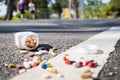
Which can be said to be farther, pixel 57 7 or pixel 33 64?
pixel 57 7

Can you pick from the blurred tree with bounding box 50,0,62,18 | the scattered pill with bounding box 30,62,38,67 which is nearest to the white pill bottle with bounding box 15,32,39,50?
the scattered pill with bounding box 30,62,38,67

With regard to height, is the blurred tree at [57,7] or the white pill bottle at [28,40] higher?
the white pill bottle at [28,40]

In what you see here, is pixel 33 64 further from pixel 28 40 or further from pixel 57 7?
pixel 57 7

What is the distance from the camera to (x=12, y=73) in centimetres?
401

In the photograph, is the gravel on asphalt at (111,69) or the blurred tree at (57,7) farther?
the blurred tree at (57,7)

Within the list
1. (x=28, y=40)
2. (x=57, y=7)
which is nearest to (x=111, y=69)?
(x=28, y=40)

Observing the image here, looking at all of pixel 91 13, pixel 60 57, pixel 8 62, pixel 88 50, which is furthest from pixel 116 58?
pixel 91 13

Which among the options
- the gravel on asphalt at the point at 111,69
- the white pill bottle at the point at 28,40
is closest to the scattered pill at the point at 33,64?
the gravel on asphalt at the point at 111,69

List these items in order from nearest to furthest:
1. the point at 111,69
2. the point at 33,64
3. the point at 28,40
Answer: the point at 111,69 → the point at 33,64 → the point at 28,40

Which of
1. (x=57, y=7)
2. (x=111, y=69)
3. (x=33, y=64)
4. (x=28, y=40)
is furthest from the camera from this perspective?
(x=57, y=7)

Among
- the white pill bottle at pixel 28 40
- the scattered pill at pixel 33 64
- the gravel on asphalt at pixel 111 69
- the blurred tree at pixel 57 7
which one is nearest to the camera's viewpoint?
the gravel on asphalt at pixel 111 69

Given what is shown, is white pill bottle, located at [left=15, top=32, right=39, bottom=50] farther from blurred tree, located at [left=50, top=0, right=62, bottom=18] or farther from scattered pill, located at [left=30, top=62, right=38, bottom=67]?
blurred tree, located at [left=50, top=0, right=62, bottom=18]

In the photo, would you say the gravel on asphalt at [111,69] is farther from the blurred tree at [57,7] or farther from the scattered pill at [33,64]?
the blurred tree at [57,7]

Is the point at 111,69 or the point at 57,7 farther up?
the point at 111,69
